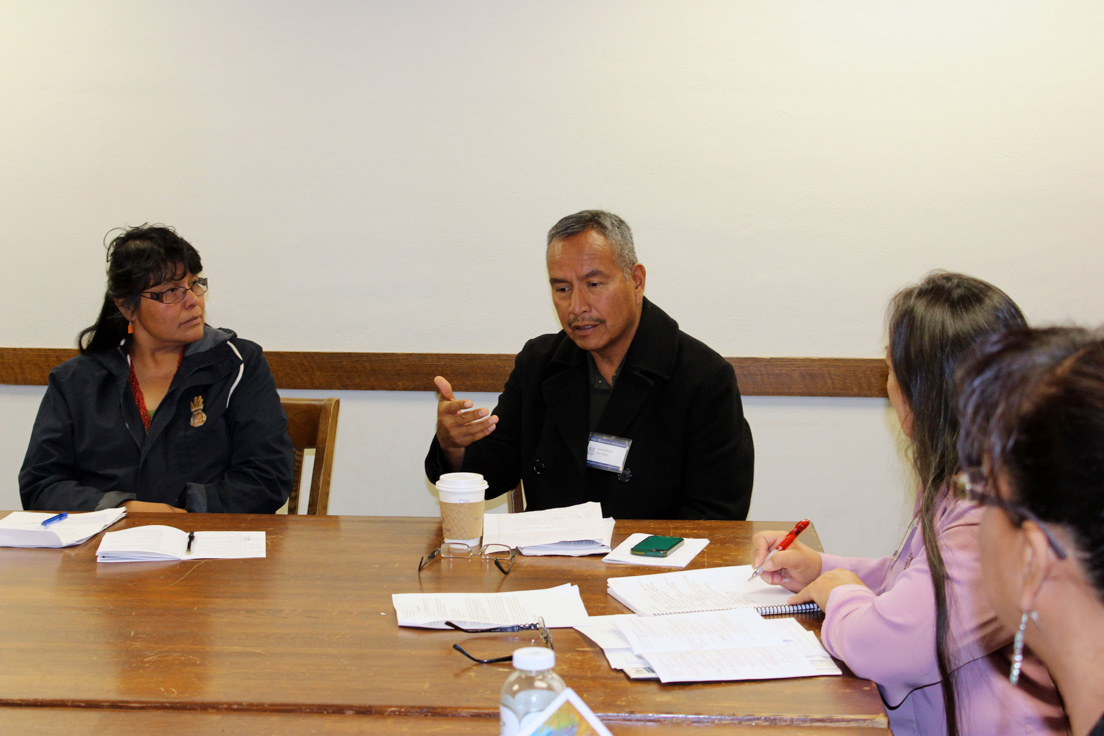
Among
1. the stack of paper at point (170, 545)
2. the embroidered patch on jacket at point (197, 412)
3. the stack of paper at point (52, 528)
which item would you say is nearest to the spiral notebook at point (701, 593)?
the stack of paper at point (170, 545)

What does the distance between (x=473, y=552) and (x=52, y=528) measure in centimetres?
99

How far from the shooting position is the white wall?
3.20 metres

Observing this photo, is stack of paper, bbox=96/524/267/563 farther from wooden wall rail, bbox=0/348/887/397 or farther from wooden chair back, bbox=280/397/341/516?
wooden wall rail, bbox=0/348/887/397

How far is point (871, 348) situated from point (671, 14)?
58.5 inches

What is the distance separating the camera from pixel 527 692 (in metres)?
0.87

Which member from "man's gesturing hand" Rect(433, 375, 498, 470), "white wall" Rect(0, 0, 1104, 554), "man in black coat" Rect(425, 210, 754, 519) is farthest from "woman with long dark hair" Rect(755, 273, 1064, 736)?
"white wall" Rect(0, 0, 1104, 554)

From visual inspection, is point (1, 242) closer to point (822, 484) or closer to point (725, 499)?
point (725, 499)

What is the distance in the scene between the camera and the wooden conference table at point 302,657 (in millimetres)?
1096

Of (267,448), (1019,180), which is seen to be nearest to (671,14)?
(1019,180)

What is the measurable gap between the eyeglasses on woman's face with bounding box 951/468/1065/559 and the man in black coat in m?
1.39

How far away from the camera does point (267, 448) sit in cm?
246

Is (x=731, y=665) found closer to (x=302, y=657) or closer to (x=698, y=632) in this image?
(x=698, y=632)

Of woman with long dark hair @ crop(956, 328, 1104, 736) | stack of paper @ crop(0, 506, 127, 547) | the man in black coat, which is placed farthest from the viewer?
the man in black coat

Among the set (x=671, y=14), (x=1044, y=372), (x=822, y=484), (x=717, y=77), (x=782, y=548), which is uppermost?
(x=671, y=14)
